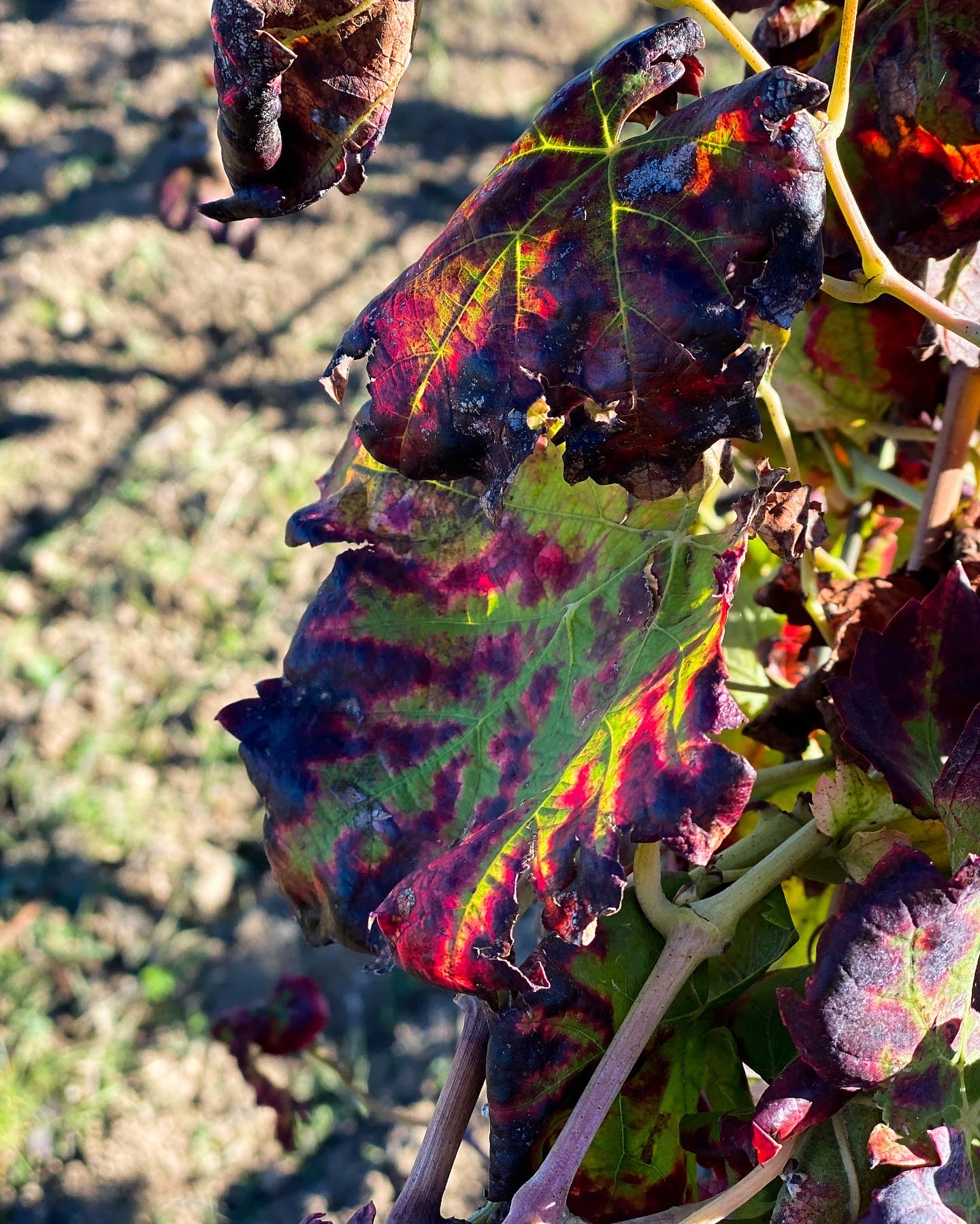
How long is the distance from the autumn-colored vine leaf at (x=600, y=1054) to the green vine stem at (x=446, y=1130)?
0.08ft

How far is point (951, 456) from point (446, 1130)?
498mm

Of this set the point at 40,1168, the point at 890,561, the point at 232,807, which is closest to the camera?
the point at 890,561

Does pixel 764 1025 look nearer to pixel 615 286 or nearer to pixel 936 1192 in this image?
pixel 936 1192

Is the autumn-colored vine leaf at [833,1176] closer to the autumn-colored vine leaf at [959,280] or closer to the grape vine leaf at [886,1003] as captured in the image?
the grape vine leaf at [886,1003]

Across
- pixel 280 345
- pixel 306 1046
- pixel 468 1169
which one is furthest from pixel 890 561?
pixel 280 345

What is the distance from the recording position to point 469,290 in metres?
0.55

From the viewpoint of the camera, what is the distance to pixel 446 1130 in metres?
0.64

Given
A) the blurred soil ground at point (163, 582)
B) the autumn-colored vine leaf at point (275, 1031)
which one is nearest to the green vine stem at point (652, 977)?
the autumn-colored vine leaf at point (275, 1031)

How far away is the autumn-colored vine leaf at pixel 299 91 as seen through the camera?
1.75 ft

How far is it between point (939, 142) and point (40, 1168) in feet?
6.76

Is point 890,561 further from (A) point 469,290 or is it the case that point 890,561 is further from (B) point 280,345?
(B) point 280,345

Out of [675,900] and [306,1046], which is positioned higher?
[675,900]

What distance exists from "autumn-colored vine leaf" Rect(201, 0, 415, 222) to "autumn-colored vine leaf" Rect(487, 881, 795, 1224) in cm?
38

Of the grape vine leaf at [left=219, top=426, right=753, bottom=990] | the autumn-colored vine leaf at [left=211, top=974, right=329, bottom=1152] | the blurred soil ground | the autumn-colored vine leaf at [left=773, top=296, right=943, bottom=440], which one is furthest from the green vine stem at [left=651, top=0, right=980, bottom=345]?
the blurred soil ground
